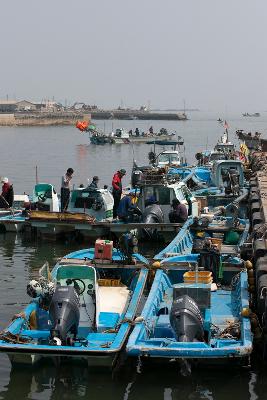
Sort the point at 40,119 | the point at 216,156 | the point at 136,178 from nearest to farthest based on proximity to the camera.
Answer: the point at 136,178 → the point at 216,156 → the point at 40,119

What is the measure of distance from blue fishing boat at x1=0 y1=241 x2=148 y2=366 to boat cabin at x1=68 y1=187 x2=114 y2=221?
808 centimetres

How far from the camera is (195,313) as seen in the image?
12.8 meters

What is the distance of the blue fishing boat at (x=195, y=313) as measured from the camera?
39.3ft

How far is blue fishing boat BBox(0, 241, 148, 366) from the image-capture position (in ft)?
39.5

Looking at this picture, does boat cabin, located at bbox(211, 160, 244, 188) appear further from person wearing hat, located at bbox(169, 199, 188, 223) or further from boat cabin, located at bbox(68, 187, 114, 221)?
boat cabin, located at bbox(68, 187, 114, 221)

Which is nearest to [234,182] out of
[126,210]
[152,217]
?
[152,217]

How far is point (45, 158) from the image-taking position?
65312 mm

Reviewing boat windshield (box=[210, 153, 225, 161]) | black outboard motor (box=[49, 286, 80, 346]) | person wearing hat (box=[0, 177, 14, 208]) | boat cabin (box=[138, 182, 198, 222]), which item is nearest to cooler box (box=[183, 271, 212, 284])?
black outboard motor (box=[49, 286, 80, 346])

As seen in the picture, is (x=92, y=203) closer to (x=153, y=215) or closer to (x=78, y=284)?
(x=153, y=215)

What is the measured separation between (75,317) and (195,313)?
1.98m

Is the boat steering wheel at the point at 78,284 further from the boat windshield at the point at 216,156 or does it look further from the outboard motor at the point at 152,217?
the boat windshield at the point at 216,156

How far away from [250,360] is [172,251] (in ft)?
17.2

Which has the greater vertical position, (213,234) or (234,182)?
(234,182)

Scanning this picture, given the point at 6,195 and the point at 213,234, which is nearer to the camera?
the point at 213,234
